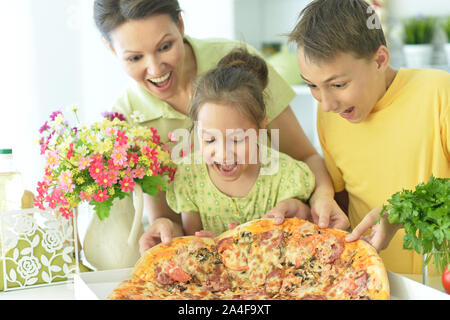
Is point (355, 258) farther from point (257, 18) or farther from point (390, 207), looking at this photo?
point (257, 18)

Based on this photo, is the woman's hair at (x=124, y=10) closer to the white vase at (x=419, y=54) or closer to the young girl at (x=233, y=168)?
the young girl at (x=233, y=168)

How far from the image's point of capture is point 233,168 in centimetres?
129

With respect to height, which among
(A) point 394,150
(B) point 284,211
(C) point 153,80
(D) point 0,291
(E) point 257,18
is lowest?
(D) point 0,291

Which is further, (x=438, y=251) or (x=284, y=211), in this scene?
(x=284, y=211)

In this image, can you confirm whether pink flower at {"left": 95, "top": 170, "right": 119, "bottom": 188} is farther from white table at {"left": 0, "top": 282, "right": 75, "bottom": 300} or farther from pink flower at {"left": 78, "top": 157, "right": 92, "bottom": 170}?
white table at {"left": 0, "top": 282, "right": 75, "bottom": 300}

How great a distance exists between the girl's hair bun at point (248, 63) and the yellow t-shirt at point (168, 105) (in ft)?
0.36

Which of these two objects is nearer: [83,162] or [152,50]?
[83,162]

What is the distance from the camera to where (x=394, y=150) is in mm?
1374

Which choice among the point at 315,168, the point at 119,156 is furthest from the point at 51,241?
the point at 315,168

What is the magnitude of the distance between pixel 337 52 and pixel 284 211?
0.36 meters

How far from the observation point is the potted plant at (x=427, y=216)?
965 mm

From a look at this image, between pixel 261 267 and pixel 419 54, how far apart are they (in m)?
2.33

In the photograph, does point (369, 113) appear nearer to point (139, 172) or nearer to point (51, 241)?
point (139, 172)
